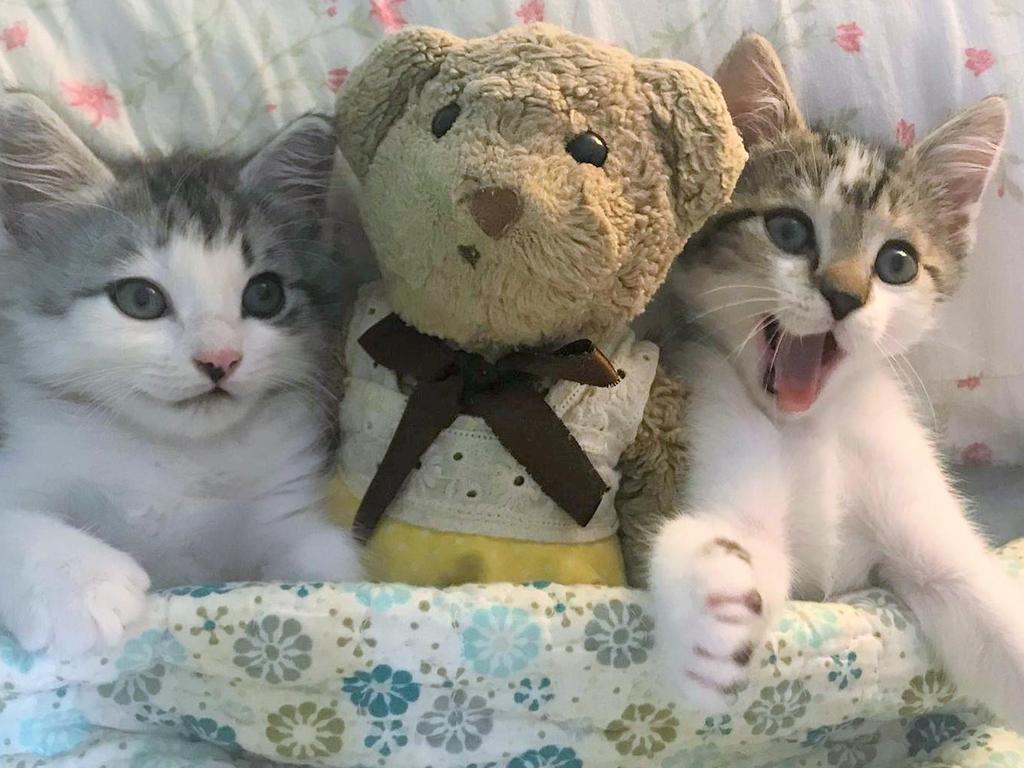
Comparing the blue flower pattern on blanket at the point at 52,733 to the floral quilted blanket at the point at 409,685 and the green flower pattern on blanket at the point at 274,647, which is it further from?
the green flower pattern on blanket at the point at 274,647

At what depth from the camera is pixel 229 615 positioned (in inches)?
37.1

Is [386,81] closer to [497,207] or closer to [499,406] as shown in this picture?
[497,207]

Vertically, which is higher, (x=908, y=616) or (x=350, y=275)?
(x=350, y=275)

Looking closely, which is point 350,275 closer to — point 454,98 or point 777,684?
point 454,98

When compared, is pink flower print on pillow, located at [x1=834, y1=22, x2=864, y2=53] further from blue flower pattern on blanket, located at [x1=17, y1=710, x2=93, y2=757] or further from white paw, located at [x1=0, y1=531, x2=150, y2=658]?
blue flower pattern on blanket, located at [x1=17, y1=710, x2=93, y2=757]

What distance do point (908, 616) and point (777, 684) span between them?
22 cm

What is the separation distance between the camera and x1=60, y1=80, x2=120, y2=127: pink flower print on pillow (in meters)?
1.34

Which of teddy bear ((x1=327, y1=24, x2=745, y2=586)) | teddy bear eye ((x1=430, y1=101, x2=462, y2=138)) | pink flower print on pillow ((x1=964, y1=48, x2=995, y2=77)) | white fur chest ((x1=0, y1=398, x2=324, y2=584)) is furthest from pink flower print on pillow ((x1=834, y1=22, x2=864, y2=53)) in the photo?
white fur chest ((x1=0, y1=398, x2=324, y2=584))

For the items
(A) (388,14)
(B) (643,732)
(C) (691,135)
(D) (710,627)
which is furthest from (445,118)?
(B) (643,732)

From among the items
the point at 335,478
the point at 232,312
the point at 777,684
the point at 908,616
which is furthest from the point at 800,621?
the point at 232,312

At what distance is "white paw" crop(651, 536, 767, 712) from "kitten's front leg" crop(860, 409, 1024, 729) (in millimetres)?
290

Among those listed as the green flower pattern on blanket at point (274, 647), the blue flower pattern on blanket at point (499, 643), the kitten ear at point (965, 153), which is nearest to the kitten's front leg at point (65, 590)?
the green flower pattern on blanket at point (274, 647)

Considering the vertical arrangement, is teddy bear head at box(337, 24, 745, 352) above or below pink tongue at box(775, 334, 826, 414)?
above

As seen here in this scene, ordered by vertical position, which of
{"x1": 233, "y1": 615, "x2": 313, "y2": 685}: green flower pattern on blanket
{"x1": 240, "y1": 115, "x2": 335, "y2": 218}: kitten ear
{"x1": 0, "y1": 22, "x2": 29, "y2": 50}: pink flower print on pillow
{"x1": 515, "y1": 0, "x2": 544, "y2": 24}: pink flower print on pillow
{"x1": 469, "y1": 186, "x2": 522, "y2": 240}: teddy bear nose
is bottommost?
{"x1": 233, "y1": 615, "x2": 313, "y2": 685}: green flower pattern on blanket
